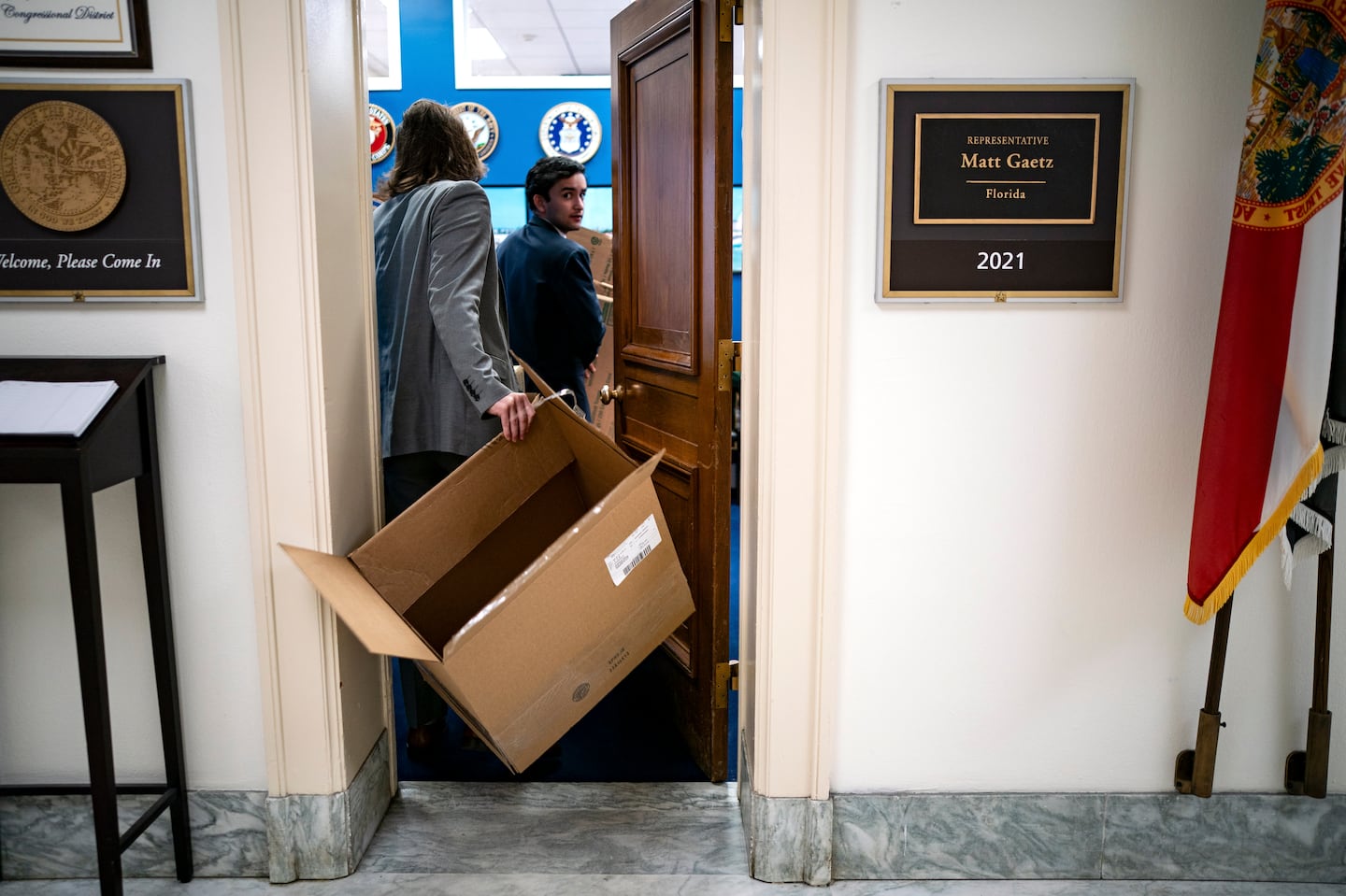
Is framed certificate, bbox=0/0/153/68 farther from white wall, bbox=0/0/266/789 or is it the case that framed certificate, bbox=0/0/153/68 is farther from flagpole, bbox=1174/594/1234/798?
flagpole, bbox=1174/594/1234/798

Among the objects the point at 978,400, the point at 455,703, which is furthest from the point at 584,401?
the point at 978,400

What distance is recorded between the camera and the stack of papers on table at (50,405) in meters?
1.67

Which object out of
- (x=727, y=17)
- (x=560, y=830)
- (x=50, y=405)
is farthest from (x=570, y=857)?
(x=727, y=17)

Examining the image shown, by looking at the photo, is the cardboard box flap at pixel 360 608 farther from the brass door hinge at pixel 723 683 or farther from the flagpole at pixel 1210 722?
the flagpole at pixel 1210 722

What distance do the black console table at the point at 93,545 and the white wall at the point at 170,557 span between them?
0.05 meters

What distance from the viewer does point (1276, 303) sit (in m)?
1.75

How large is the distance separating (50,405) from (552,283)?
1.80 m

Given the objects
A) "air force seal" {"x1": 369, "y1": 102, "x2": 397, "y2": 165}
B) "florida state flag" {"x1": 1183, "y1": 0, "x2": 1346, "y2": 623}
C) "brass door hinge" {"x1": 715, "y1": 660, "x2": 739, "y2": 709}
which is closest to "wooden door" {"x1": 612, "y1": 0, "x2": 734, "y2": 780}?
"brass door hinge" {"x1": 715, "y1": 660, "x2": 739, "y2": 709}

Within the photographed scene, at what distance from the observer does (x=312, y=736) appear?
2.04 meters

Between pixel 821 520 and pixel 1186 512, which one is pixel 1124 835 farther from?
pixel 821 520

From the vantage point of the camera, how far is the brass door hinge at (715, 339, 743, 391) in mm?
2324

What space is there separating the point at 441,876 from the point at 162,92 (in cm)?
175

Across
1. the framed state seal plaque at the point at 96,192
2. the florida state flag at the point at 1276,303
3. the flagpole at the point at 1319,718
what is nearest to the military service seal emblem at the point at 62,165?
the framed state seal plaque at the point at 96,192

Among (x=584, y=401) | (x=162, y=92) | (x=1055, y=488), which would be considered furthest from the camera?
(x=584, y=401)
